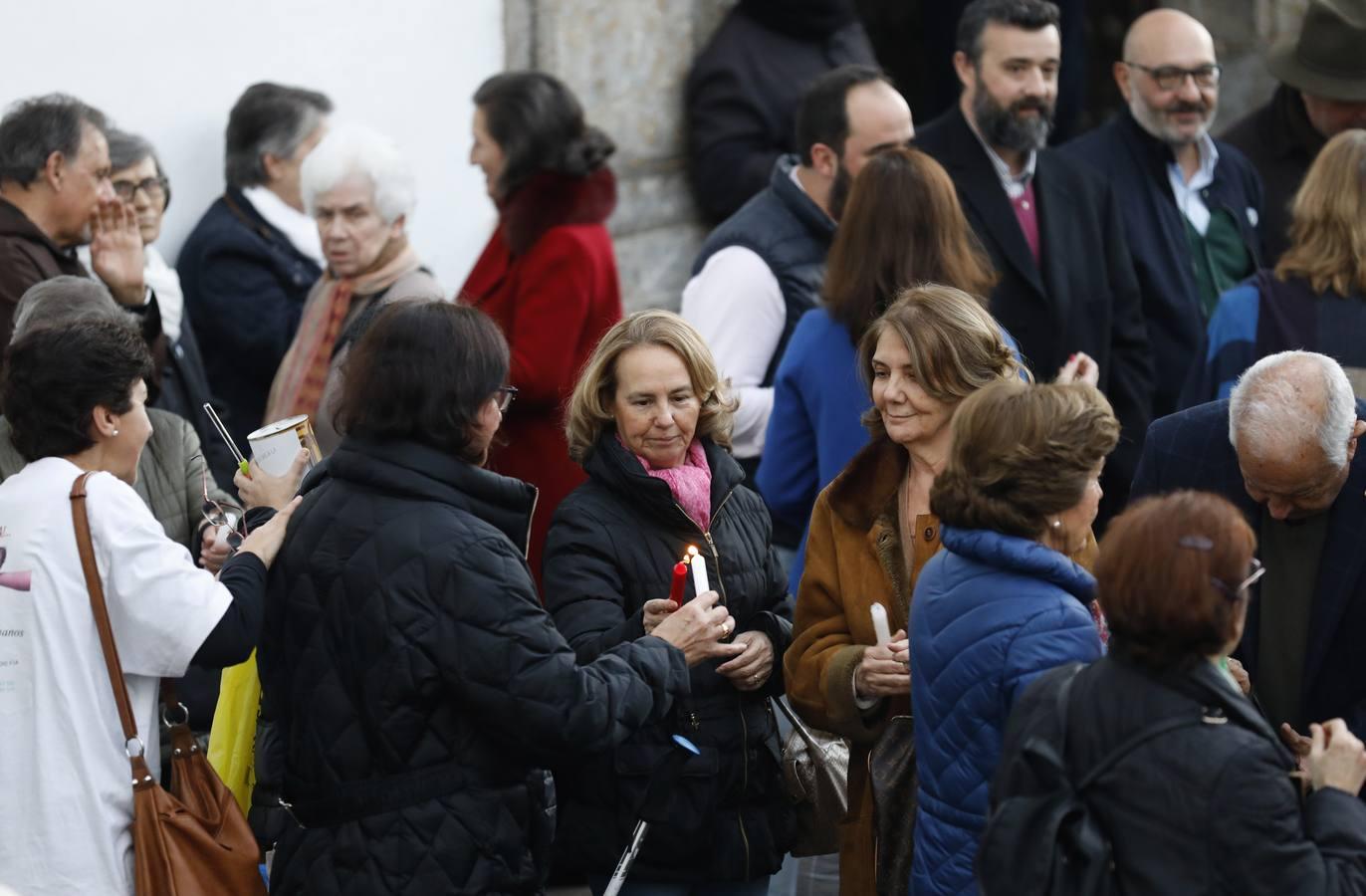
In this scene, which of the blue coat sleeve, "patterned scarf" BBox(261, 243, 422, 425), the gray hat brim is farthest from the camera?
the gray hat brim

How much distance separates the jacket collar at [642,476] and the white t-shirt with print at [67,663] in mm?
923

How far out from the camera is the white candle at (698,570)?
3930mm

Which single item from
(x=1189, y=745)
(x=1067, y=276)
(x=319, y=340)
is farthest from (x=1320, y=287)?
(x=319, y=340)

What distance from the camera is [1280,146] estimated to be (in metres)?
7.48

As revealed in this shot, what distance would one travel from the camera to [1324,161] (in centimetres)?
512

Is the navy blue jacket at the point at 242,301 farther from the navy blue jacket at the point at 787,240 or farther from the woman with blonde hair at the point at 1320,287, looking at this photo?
the woman with blonde hair at the point at 1320,287

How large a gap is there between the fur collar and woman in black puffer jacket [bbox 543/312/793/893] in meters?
1.55

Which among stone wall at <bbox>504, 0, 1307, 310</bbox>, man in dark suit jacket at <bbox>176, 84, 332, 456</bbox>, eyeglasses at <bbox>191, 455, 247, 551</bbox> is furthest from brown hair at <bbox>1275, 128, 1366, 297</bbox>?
stone wall at <bbox>504, 0, 1307, 310</bbox>

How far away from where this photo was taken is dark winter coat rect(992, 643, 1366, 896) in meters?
2.85

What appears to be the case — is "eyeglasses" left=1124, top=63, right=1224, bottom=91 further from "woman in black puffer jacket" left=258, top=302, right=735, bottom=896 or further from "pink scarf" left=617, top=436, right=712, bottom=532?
"woman in black puffer jacket" left=258, top=302, right=735, bottom=896

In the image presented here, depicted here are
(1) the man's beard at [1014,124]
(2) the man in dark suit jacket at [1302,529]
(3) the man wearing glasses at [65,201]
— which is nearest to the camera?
(2) the man in dark suit jacket at [1302,529]

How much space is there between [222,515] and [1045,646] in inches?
81.4

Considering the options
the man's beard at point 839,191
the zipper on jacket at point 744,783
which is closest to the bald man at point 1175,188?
the man's beard at point 839,191

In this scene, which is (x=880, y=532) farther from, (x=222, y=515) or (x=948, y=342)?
(x=222, y=515)
